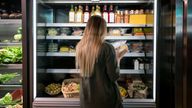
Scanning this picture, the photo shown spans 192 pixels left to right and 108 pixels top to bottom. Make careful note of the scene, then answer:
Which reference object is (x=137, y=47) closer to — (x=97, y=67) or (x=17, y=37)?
(x=97, y=67)

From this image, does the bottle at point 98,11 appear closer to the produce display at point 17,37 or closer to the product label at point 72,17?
the product label at point 72,17

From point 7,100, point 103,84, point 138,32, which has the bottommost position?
point 7,100

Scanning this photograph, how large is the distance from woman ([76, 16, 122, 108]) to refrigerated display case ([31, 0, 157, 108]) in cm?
39

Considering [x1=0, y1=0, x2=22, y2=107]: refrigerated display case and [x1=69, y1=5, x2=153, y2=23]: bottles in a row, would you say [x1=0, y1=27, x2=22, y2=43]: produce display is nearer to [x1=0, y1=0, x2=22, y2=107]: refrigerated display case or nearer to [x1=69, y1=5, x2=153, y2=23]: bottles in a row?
[x1=0, y1=0, x2=22, y2=107]: refrigerated display case

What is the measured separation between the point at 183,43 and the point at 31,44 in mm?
1518

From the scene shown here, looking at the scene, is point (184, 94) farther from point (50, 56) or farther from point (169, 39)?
point (50, 56)

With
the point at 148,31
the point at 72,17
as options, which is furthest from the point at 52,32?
the point at 148,31

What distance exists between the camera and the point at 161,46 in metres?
3.37

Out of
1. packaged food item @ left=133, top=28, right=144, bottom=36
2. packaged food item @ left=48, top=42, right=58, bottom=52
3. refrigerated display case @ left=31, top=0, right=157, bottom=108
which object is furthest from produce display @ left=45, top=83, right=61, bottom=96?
packaged food item @ left=133, top=28, right=144, bottom=36

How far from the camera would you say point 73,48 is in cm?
385

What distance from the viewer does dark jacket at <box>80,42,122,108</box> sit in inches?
121

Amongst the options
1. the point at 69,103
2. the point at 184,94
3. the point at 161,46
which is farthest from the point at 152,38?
the point at 69,103

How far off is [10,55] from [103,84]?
1.15 meters

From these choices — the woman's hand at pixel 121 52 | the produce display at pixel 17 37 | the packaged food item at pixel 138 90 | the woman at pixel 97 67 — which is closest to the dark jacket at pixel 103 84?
the woman at pixel 97 67
